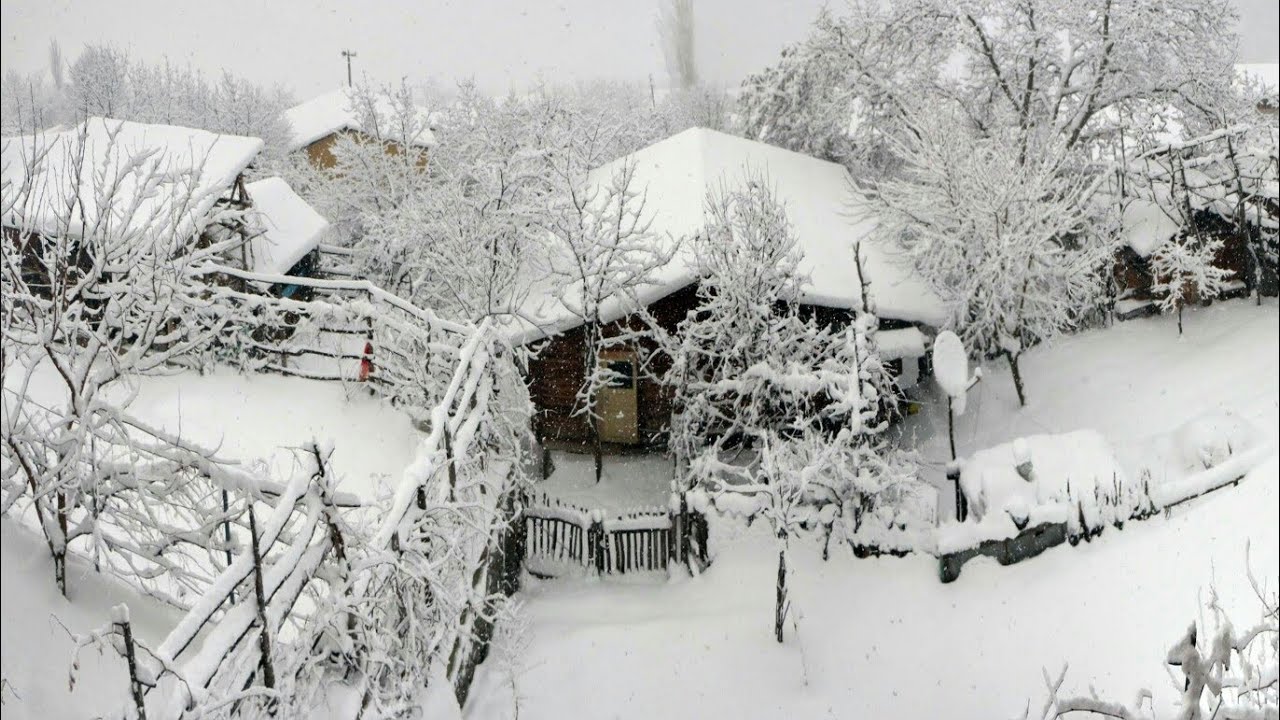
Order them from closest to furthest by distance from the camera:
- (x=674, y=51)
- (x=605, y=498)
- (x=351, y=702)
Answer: (x=351, y=702), (x=674, y=51), (x=605, y=498)

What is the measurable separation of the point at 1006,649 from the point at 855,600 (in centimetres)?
172

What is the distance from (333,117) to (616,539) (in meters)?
6.60

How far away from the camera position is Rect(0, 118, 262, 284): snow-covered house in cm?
503

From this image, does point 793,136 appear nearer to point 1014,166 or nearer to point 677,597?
point 1014,166

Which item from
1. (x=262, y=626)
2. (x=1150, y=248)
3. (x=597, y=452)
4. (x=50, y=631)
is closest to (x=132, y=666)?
(x=262, y=626)

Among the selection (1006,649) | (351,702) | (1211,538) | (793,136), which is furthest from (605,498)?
(793,136)

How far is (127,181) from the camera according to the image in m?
7.65

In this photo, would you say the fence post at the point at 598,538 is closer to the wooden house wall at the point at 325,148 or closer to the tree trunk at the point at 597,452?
the tree trunk at the point at 597,452

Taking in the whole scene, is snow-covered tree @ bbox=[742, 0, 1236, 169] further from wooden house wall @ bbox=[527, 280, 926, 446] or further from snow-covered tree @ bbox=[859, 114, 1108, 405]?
wooden house wall @ bbox=[527, 280, 926, 446]

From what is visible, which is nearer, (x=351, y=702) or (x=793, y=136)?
(x=351, y=702)

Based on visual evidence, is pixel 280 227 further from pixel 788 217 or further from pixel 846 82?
pixel 846 82

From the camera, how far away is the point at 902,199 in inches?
555

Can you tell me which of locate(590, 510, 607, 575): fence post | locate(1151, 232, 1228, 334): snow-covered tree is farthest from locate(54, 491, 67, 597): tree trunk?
locate(1151, 232, 1228, 334): snow-covered tree

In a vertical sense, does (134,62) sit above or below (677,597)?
above
